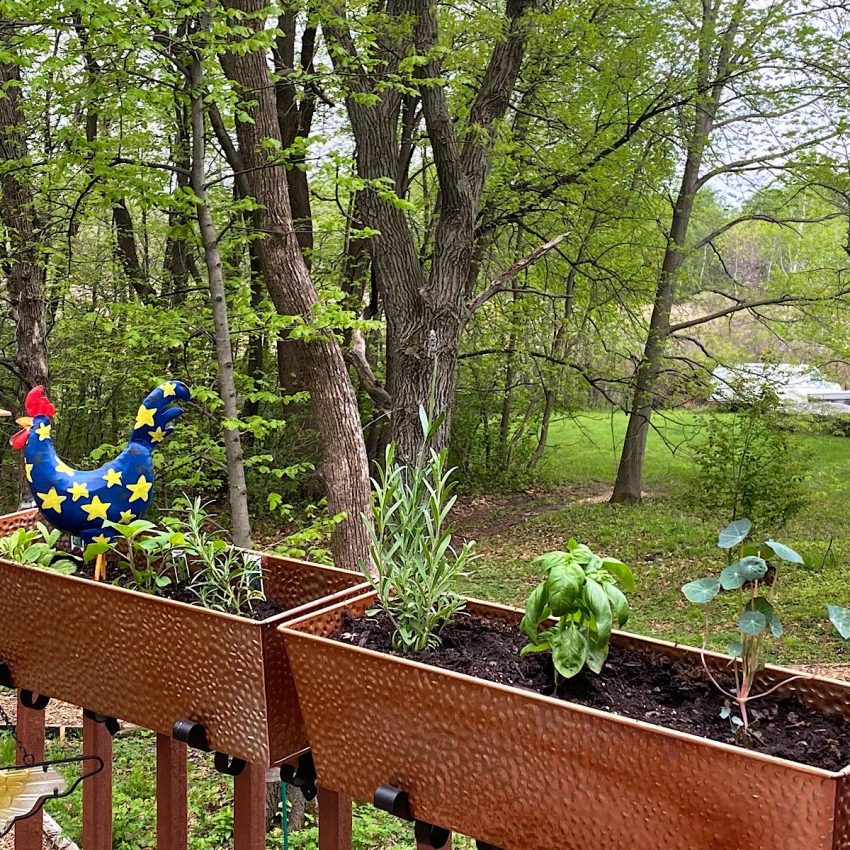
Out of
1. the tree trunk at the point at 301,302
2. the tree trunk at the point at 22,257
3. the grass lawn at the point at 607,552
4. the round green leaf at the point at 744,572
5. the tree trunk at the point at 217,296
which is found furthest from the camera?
the tree trunk at the point at 22,257

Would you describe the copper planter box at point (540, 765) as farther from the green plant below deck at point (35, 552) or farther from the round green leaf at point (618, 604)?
the green plant below deck at point (35, 552)

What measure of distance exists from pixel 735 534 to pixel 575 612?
0.41ft

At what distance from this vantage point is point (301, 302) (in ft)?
11.1

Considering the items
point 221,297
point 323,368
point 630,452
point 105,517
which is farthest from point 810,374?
point 105,517

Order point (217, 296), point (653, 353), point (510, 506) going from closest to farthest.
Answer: point (217, 296) < point (653, 353) < point (510, 506)

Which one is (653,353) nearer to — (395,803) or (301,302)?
(301,302)

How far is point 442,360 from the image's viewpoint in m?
4.80

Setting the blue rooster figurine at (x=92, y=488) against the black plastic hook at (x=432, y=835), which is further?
the blue rooster figurine at (x=92, y=488)

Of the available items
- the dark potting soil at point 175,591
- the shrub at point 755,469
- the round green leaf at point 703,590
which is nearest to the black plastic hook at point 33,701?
the dark potting soil at point 175,591

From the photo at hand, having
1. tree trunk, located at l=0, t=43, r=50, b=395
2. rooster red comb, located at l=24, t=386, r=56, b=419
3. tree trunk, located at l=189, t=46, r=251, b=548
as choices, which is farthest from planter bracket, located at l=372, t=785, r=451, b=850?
tree trunk, located at l=0, t=43, r=50, b=395

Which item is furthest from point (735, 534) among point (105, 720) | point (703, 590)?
point (105, 720)

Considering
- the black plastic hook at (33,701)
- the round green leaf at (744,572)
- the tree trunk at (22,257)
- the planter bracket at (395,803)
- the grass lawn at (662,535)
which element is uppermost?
the tree trunk at (22,257)

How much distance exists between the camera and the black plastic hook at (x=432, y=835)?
2.15ft

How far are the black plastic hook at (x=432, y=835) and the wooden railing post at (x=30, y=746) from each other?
1.69 feet
